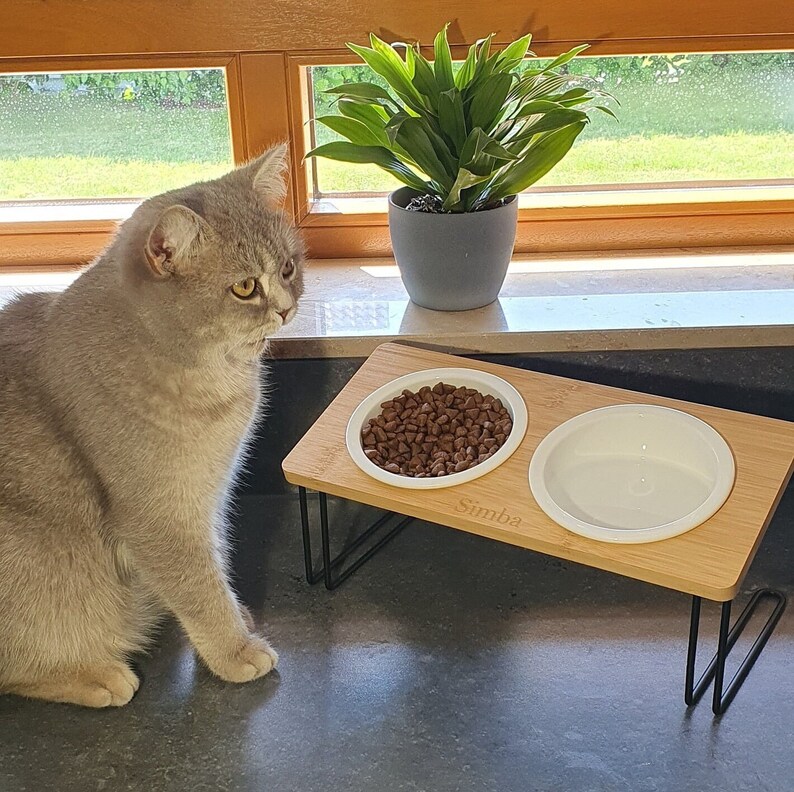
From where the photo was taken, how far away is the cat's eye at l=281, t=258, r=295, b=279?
1119mm

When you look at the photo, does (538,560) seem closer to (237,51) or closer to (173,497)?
(173,497)

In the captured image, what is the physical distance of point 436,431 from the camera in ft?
4.14

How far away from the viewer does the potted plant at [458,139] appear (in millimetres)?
1325

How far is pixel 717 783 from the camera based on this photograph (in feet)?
3.55

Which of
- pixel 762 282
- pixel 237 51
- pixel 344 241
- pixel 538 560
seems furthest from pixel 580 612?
pixel 237 51

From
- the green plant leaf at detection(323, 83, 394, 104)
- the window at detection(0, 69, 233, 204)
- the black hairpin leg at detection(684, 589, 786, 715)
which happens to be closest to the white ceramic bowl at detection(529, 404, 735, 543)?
the black hairpin leg at detection(684, 589, 786, 715)

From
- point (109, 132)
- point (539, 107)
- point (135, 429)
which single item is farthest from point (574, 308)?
point (109, 132)

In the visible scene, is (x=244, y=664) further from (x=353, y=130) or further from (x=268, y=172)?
(x=353, y=130)

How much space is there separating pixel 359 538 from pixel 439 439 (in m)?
0.29

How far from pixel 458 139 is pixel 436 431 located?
0.41 meters

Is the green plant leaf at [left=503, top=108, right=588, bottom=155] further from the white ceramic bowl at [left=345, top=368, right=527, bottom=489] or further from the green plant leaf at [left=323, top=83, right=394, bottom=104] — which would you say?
the white ceramic bowl at [left=345, top=368, right=527, bottom=489]

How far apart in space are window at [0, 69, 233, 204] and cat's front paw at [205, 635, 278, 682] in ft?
2.61

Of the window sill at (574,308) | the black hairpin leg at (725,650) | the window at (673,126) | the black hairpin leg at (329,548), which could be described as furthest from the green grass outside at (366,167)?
the black hairpin leg at (725,650)

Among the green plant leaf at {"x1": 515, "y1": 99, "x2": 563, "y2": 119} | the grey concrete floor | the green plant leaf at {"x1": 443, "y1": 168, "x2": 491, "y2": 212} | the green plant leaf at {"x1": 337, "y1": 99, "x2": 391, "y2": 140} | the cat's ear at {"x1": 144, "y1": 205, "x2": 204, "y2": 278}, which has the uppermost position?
the green plant leaf at {"x1": 515, "y1": 99, "x2": 563, "y2": 119}
